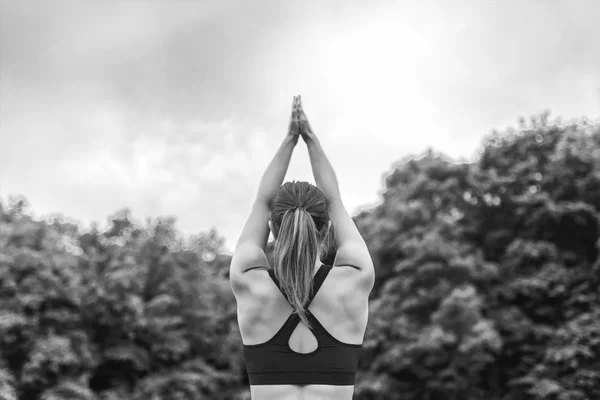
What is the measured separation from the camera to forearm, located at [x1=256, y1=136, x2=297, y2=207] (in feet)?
6.73

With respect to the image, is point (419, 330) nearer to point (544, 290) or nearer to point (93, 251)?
point (544, 290)

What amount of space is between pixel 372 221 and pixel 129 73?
9.67m

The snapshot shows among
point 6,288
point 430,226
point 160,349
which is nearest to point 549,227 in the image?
point 430,226

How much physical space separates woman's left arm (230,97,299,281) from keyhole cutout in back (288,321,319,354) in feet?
0.82

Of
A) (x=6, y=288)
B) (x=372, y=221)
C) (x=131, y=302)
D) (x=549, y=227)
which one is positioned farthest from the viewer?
(x=372, y=221)

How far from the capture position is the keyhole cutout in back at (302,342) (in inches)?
71.7

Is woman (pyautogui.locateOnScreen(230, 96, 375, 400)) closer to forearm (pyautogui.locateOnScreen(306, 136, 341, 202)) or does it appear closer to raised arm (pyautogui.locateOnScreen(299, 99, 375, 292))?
raised arm (pyautogui.locateOnScreen(299, 99, 375, 292))

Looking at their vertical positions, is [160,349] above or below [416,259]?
below

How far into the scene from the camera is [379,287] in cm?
2120

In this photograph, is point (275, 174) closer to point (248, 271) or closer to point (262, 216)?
point (262, 216)

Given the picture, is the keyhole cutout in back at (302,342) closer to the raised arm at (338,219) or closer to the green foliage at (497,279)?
the raised arm at (338,219)

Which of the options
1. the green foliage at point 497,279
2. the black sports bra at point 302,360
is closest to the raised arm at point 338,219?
the black sports bra at point 302,360

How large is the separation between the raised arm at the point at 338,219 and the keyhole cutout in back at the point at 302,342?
22 cm

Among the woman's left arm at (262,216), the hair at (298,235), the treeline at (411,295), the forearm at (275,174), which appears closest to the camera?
the hair at (298,235)
